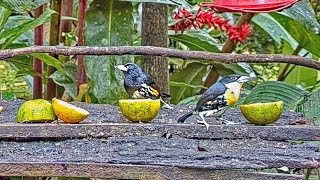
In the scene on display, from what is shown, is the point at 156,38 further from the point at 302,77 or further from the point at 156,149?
the point at 302,77

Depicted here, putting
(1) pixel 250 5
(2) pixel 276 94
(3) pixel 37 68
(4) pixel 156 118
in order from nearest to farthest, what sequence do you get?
(1) pixel 250 5 → (4) pixel 156 118 → (2) pixel 276 94 → (3) pixel 37 68

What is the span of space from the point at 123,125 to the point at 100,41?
482 millimetres

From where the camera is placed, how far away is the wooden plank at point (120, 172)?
22.2 inches

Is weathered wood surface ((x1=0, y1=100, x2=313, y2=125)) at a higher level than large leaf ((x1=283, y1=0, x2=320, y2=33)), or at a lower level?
lower

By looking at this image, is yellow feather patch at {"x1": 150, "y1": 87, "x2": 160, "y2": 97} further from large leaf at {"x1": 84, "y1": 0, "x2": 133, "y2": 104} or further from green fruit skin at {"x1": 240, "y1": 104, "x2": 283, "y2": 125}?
large leaf at {"x1": 84, "y1": 0, "x2": 133, "y2": 104}

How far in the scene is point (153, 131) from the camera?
2.35ft

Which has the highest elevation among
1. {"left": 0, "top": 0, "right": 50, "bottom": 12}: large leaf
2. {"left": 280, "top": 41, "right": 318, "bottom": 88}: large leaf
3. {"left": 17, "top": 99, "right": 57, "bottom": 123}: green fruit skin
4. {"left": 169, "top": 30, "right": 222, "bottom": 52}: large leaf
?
{"left": 0, "top": 0, "right": 50, "bottom": 12}: large leaf

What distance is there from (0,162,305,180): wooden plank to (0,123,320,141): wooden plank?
5.2 inches

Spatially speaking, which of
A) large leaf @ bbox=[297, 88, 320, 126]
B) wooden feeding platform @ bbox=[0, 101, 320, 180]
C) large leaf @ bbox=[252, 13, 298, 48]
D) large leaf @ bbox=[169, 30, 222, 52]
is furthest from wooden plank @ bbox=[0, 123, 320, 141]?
large leaf @ bbox=[252, 13, 298, 48]

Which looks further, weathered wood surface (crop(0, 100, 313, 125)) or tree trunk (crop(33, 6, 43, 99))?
tree trunk (crop(33, 6, 43, 99))

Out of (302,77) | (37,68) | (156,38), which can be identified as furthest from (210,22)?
(302,77)

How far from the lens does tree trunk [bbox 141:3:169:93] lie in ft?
3.68

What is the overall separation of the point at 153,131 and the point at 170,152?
0.10m

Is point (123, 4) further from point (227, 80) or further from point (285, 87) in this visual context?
point (227, 80)
